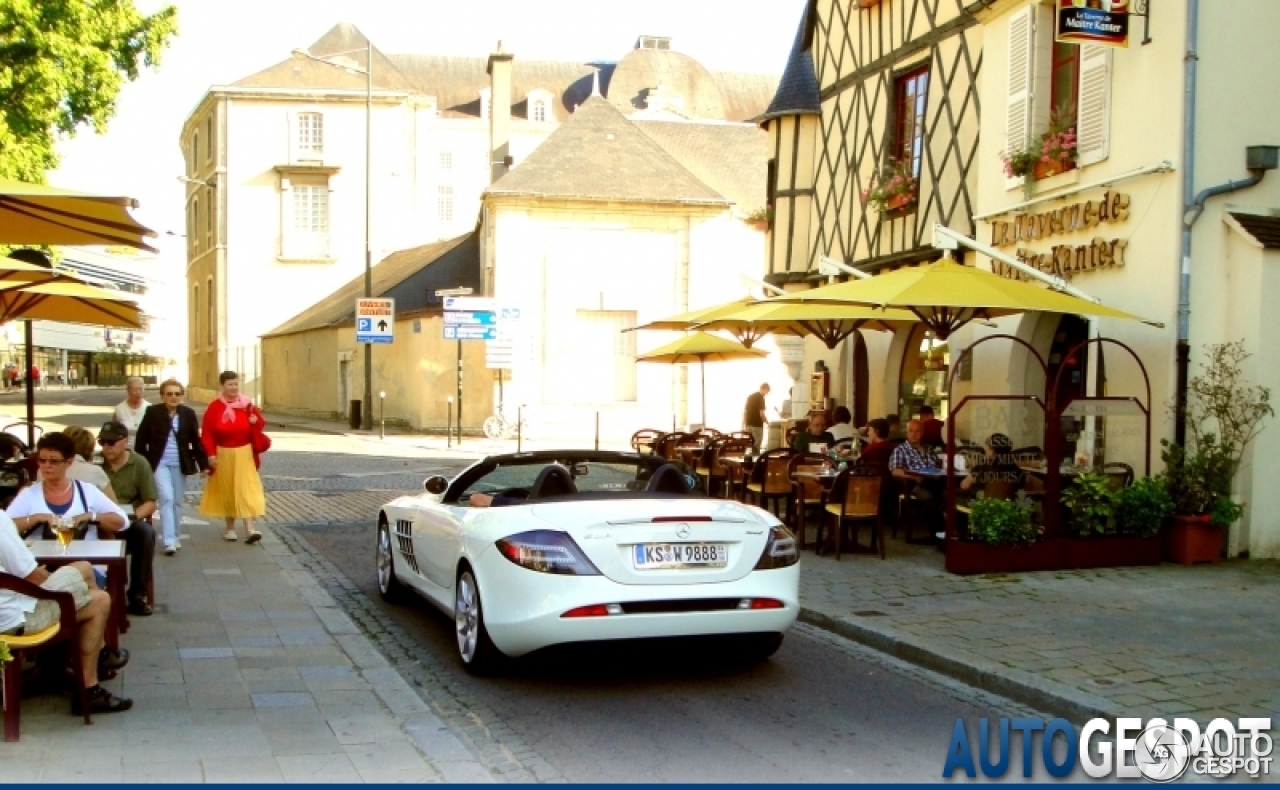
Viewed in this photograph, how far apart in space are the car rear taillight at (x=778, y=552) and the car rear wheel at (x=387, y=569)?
10.9 ft

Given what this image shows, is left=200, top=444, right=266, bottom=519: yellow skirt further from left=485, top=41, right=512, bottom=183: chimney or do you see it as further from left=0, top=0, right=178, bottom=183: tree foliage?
left=485, top=41, right=512, bottom=183: chimney

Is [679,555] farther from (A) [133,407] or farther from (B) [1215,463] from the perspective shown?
(A) [133,407]

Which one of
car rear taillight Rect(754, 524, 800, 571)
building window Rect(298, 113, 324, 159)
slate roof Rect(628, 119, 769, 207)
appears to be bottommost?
car rear taillight Rect(754, 524, 800, 571)

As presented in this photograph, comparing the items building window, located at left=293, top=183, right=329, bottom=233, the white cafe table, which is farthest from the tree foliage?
building window, located at left=293, top=183, right=329, bottom=233

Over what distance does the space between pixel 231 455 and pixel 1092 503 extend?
7947 millimetres

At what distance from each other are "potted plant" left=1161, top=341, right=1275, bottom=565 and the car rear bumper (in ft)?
18.4

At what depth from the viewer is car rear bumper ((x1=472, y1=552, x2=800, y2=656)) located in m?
6.13

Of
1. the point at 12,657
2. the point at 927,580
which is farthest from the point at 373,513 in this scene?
the point at 12,657

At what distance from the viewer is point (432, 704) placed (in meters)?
6.21

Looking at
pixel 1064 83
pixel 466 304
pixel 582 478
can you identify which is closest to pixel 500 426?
pixel 466 304

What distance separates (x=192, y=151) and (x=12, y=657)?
53.7m

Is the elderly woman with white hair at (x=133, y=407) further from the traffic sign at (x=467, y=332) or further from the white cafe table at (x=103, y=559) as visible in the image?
the traffic sign at (x=467, y=332)

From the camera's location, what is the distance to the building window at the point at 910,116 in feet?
53.1

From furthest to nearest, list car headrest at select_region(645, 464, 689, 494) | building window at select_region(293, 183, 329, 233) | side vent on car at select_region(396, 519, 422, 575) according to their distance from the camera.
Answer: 1. building window at select_region(293, 183, 329, 233)
2. side vent on car at select_region(396, 519, 422, 575)
3. car headrest at select_region(645, 464, 689, 494)
